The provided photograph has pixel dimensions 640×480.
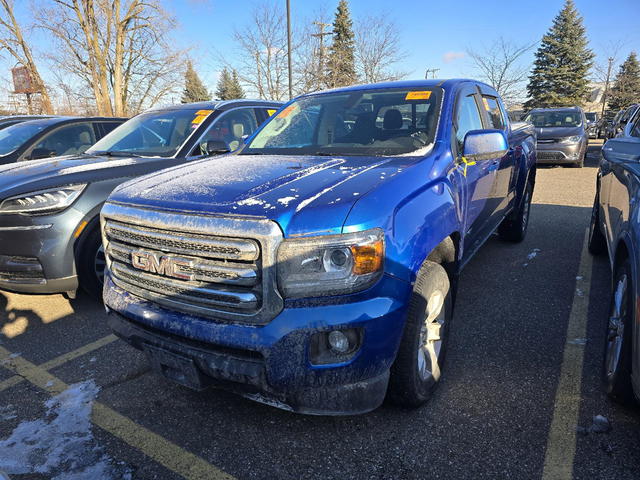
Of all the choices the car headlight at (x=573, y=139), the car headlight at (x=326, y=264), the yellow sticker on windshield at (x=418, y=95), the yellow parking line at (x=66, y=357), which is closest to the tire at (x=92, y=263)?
the yellow parking line at (x=66, y=357)

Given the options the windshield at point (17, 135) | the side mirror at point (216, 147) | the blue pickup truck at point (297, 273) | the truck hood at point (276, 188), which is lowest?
the blue pickup truck at point (297, 273)

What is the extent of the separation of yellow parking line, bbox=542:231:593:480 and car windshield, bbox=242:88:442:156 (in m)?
1.71

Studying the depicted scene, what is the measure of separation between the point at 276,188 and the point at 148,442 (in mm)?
1491

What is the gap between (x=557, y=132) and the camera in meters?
12.9

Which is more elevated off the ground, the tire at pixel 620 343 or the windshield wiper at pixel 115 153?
the windshield wiper at pixel 115 153

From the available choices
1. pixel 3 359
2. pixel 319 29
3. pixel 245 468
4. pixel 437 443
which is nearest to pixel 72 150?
pixel 3 359

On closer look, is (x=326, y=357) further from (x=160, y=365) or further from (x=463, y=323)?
(x=463, y=323)

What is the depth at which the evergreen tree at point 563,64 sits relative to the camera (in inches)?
1443

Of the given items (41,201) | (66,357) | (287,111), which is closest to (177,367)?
(66,357)

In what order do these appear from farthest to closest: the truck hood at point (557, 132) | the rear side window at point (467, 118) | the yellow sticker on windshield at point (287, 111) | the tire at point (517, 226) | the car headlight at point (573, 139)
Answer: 1. the truck hood at point (557, 132)
2. the car headlight at point (573, 139)
3. the tire at point (517, 226)
4. the yellow sticker on windshield at point (287, 111)
5. the rear side window at point (467, 118)

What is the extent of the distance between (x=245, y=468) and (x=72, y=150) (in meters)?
5.82

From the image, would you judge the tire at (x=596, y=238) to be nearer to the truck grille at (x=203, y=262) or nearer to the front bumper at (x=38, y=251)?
the truck grille at (x=203, y=262)

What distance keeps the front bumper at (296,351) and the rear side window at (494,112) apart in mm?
2793

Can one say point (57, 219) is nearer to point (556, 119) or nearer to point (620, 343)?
point (620, 343)
